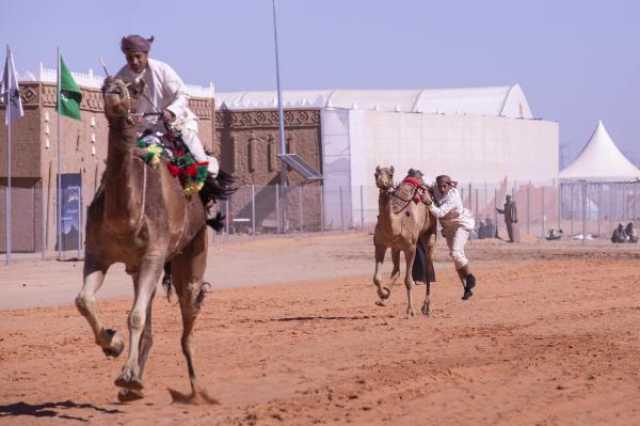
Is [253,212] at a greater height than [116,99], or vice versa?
[116,99]

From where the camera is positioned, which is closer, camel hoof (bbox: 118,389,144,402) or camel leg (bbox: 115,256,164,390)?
camel leg (bbox: 115,256,164,390)

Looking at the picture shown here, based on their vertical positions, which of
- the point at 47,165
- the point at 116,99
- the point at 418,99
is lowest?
the point at 116,99

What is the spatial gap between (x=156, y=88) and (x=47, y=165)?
30.8 metres

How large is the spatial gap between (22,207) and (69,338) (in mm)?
23777

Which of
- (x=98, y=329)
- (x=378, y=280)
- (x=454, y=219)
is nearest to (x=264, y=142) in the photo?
(x=454, y=219)

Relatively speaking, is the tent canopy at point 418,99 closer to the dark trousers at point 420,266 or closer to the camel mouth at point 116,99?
the dark trousers at point 420,266

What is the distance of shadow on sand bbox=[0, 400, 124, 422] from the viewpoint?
35.6 feet

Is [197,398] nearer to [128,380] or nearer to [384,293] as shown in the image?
[128,380]

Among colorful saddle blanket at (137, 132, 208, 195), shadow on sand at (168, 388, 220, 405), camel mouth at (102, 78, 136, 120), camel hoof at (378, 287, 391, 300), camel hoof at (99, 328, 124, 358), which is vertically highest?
camel mouth at (102, 78, 136, 120)

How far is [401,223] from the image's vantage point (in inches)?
796

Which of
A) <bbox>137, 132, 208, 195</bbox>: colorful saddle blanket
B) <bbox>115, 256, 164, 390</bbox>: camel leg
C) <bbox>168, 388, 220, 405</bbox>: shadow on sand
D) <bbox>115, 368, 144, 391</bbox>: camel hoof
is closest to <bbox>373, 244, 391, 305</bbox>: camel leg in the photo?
<bbox>137, 132, 208, 195</bbox>: colorful saddle blanket

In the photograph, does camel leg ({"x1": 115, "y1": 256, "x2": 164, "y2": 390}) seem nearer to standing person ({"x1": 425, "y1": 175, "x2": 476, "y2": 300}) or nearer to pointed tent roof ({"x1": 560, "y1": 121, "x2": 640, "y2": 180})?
standing person ({"x1": 425, "y1": 175, "x2": 476, "y2": 300})

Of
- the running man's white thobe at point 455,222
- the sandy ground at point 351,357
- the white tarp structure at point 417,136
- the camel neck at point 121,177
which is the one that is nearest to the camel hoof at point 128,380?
the sandy ground at point 351,357

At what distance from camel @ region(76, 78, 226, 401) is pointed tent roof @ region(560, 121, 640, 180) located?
220 feet
